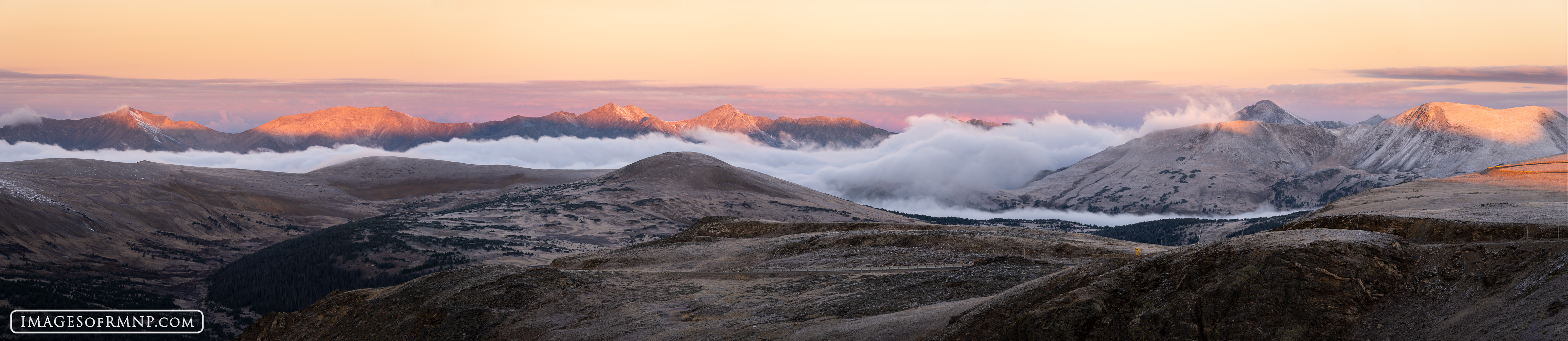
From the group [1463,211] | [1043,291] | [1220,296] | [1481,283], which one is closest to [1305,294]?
[1220,296]

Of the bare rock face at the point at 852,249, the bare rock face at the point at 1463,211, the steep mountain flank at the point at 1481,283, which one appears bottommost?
the bare rock face at the point at 852,249

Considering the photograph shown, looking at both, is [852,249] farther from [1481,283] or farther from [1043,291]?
[1481,283]

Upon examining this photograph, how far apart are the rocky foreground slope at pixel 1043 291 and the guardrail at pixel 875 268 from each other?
1.29 m

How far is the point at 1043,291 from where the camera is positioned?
23.7 metres

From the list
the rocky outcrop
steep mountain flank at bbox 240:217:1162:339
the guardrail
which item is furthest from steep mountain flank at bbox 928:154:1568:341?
the guardrail

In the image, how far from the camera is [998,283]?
33.1m

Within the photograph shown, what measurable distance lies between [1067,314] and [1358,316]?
6516mm

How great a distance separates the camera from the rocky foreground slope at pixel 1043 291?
61.3 feet

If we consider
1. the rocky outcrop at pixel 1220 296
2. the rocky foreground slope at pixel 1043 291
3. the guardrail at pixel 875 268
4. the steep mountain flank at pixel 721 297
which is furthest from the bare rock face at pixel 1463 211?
the guardrail at pixel 875 268

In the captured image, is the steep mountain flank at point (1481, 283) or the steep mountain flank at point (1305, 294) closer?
the steep mountain flank at point (1481, 283)

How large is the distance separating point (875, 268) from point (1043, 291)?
19815 mm

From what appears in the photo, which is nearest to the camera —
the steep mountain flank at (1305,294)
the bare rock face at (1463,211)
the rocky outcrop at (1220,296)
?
the steep mountain flank at (1305,294)

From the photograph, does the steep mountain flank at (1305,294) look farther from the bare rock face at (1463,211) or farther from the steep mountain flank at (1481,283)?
the bare rock face at (1463,211)

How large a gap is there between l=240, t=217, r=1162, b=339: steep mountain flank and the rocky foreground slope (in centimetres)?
14
